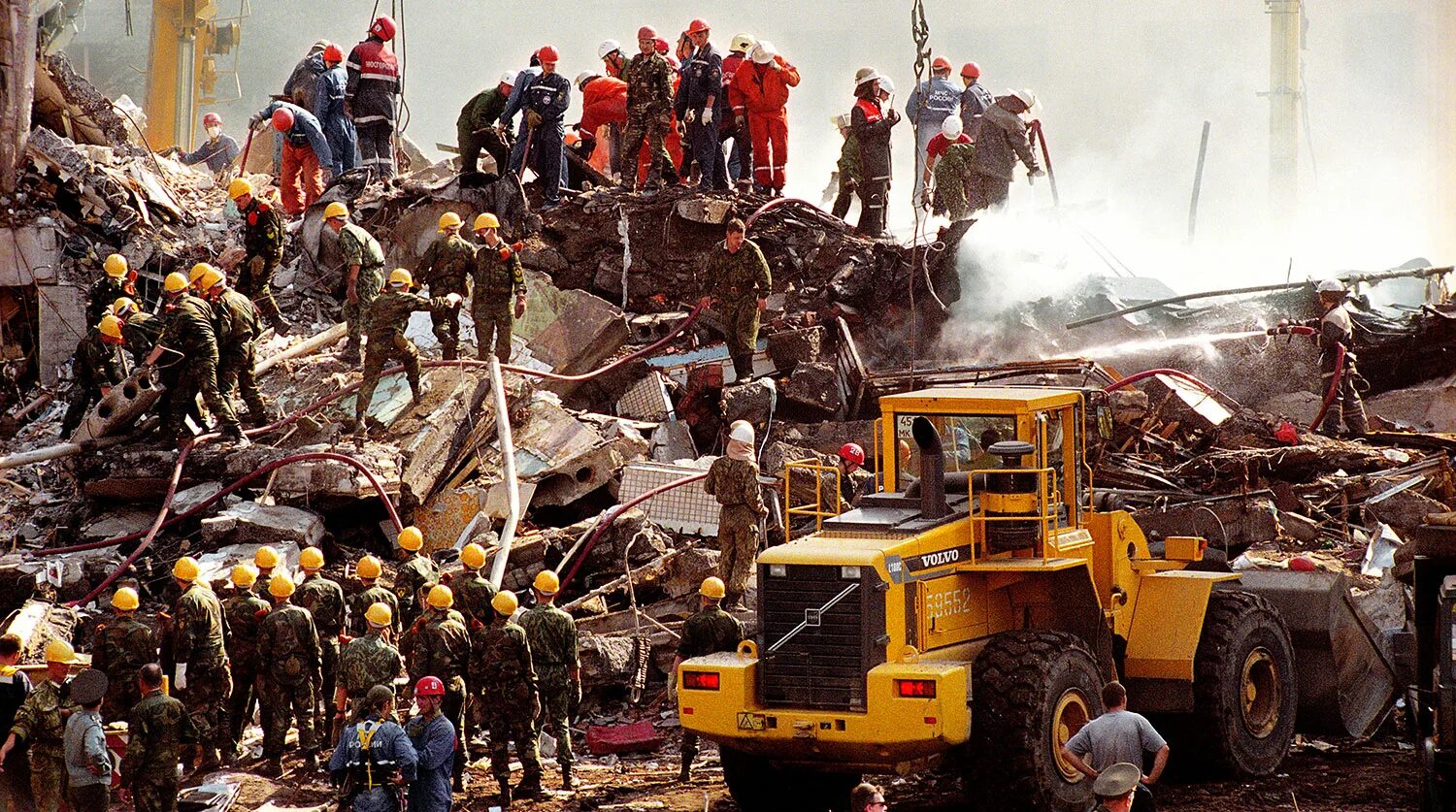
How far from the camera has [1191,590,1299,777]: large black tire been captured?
10.8 meters

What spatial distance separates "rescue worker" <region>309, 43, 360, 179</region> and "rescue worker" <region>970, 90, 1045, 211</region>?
738cm

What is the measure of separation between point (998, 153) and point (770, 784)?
10.9 meters

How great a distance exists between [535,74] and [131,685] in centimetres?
912

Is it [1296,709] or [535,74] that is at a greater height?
[535,74]

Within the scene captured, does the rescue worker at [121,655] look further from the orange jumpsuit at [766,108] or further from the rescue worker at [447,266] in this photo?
the orange jumpsuit at [766,108]

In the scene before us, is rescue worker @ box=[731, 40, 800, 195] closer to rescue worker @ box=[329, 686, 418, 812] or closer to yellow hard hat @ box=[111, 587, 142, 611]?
yellow hard hat @ box=[111, 587, 142, 611]

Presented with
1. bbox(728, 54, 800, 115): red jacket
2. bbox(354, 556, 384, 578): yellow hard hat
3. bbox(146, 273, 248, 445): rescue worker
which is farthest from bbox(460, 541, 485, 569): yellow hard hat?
bbox(728, 54, 800, 115): red jacket

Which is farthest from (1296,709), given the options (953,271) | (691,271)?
(691,271)

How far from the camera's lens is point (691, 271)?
63.6ft

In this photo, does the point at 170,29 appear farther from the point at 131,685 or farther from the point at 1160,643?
the point at 1160,643

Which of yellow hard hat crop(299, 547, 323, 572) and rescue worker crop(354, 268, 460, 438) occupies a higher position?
rescue worker crop(354, 268, 460, 438)

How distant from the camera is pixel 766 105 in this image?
19.8 meters

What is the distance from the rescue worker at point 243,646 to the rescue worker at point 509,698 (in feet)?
6.14

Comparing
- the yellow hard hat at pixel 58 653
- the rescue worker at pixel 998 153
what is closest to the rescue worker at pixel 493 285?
the rescue worker at pixel 998 153
